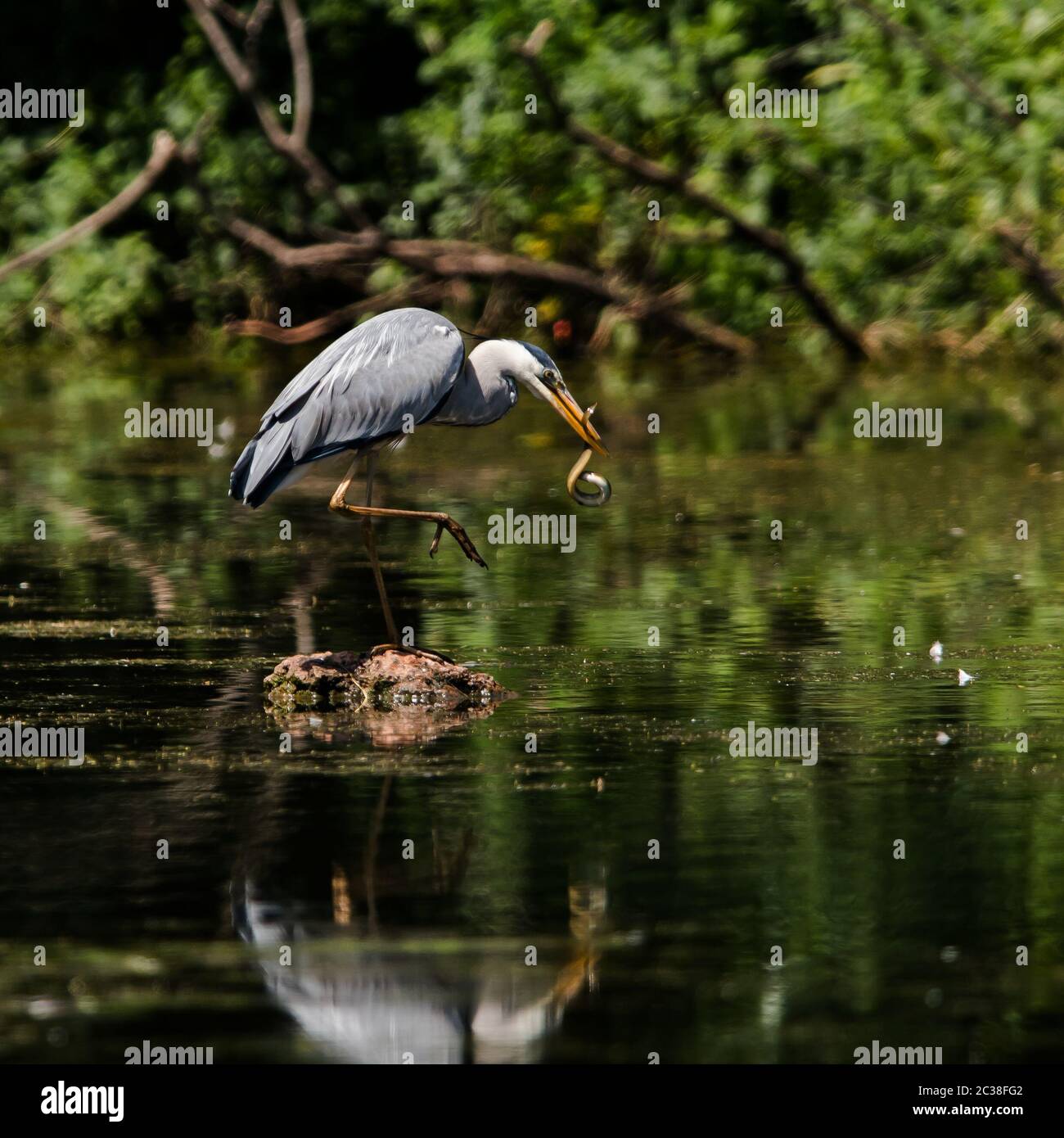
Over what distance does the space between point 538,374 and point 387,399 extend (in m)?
0.57

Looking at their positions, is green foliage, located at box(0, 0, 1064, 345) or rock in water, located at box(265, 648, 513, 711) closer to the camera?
rock in water, located at box(265, 648, 513, 711)

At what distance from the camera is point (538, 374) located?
891cm

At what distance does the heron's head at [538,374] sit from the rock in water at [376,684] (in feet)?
3.36

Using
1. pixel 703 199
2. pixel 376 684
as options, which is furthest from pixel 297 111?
pixel 376 684

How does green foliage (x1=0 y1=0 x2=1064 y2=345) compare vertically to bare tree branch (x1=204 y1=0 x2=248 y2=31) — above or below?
below

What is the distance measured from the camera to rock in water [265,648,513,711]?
8.44 metres

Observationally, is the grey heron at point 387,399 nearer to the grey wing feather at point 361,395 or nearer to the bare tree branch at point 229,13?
the grey wing feather at point 361,395

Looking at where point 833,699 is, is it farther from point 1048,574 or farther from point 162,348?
point 162,348

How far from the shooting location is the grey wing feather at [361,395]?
8.75m

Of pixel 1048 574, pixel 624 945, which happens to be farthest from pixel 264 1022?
pixel 1048 574

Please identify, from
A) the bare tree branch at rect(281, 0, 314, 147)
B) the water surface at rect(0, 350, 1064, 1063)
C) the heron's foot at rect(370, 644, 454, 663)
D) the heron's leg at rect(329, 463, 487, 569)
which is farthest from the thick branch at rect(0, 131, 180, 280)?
the heron's foot at rect(370, 644, 454, 663)

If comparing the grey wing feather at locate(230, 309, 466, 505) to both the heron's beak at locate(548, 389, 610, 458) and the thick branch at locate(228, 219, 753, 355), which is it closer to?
the heron's beak at locate(548, 389, 610, 458)

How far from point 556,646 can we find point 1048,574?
8.46 feet

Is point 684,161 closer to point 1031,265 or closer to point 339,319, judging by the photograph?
point 339,319
